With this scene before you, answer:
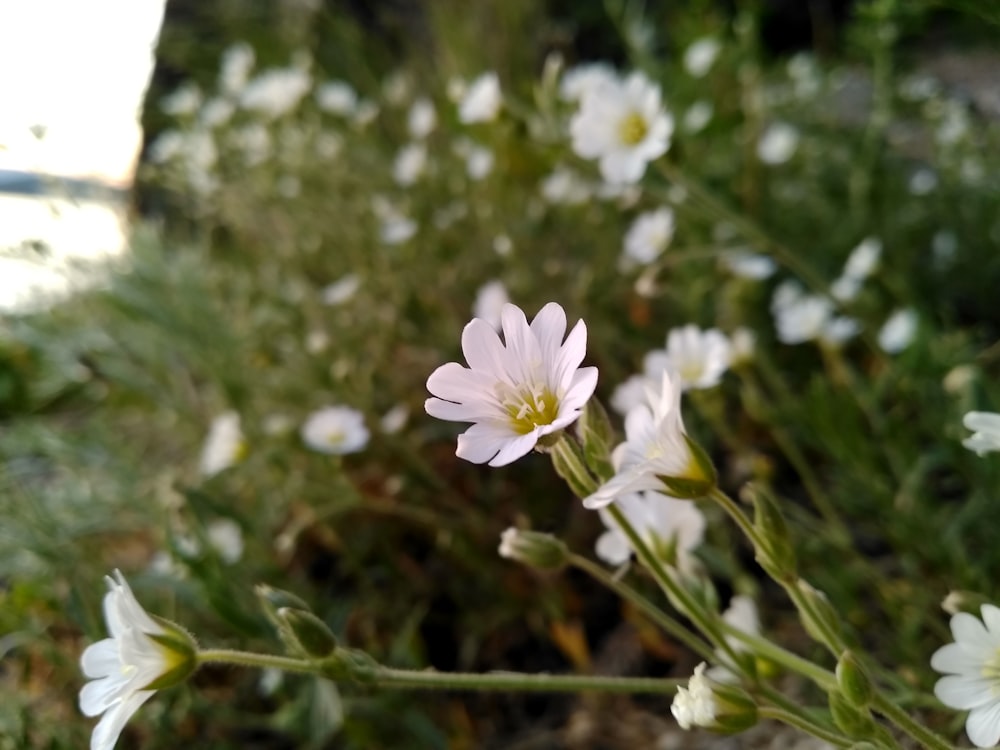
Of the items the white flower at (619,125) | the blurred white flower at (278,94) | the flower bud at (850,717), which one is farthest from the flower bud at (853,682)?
the blurred white flower at (278,94)

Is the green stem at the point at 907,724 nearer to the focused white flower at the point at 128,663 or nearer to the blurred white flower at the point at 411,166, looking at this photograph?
the focused white flower at the point at 128,663

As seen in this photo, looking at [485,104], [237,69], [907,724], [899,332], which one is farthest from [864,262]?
[237,69]

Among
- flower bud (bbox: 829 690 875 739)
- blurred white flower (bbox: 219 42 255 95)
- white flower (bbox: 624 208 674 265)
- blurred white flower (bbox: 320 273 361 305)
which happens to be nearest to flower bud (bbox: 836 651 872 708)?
flower bud (bbox: 829 690 875 739)

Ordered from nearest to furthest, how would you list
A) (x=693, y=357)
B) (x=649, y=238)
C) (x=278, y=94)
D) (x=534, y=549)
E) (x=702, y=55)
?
(x=534, y=549), (x=693, y=357), (x=649, y=238), (x=702, y=55), (x=278, y=94)

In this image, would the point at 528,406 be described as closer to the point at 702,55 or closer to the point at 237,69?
the point at 702,55

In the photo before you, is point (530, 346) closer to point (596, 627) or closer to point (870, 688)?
point (870, 688)
